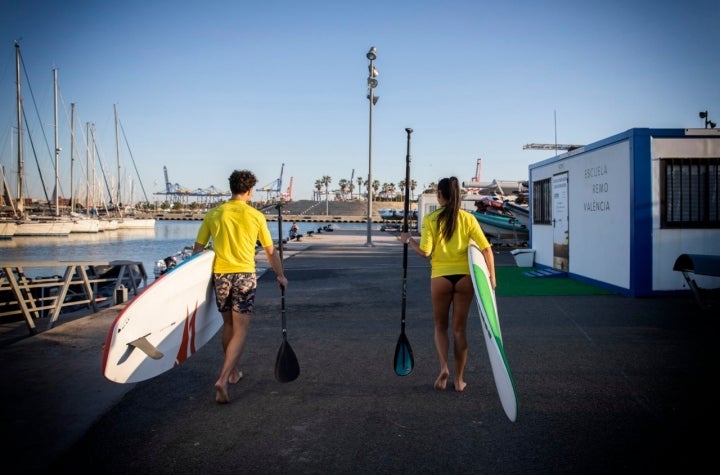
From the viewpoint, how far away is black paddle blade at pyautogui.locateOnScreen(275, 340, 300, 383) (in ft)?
15.1

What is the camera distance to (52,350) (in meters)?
5.86

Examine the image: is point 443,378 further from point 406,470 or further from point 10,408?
point 10,408

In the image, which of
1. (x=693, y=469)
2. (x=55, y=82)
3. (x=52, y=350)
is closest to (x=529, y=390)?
(x=693, y=469)

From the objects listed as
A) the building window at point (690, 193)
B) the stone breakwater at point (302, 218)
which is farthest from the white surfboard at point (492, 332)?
the stone breakwater at point (302, 218)

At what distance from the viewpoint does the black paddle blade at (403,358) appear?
477 cm

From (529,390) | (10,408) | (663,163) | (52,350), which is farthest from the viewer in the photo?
(663,163)

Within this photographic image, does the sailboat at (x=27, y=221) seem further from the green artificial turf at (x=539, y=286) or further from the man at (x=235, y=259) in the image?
the man at (x=235, y=259)

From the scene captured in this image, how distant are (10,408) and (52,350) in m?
2.00

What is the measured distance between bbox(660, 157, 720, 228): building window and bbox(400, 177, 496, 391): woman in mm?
6534

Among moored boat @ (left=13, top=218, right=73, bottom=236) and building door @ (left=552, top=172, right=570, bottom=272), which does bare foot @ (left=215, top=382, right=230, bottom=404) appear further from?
moored boat @ (left=13, top=218, right=73, bottom=236)

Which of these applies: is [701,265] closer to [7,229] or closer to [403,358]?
[403,358]

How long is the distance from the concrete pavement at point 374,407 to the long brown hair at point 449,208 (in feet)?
4.80

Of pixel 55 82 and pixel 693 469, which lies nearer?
pixel 693 469

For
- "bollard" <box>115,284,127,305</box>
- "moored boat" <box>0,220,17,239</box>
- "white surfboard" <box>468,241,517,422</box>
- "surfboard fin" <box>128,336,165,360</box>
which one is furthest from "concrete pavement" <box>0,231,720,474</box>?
"moored boat" <box>0,220,17,239</box>
